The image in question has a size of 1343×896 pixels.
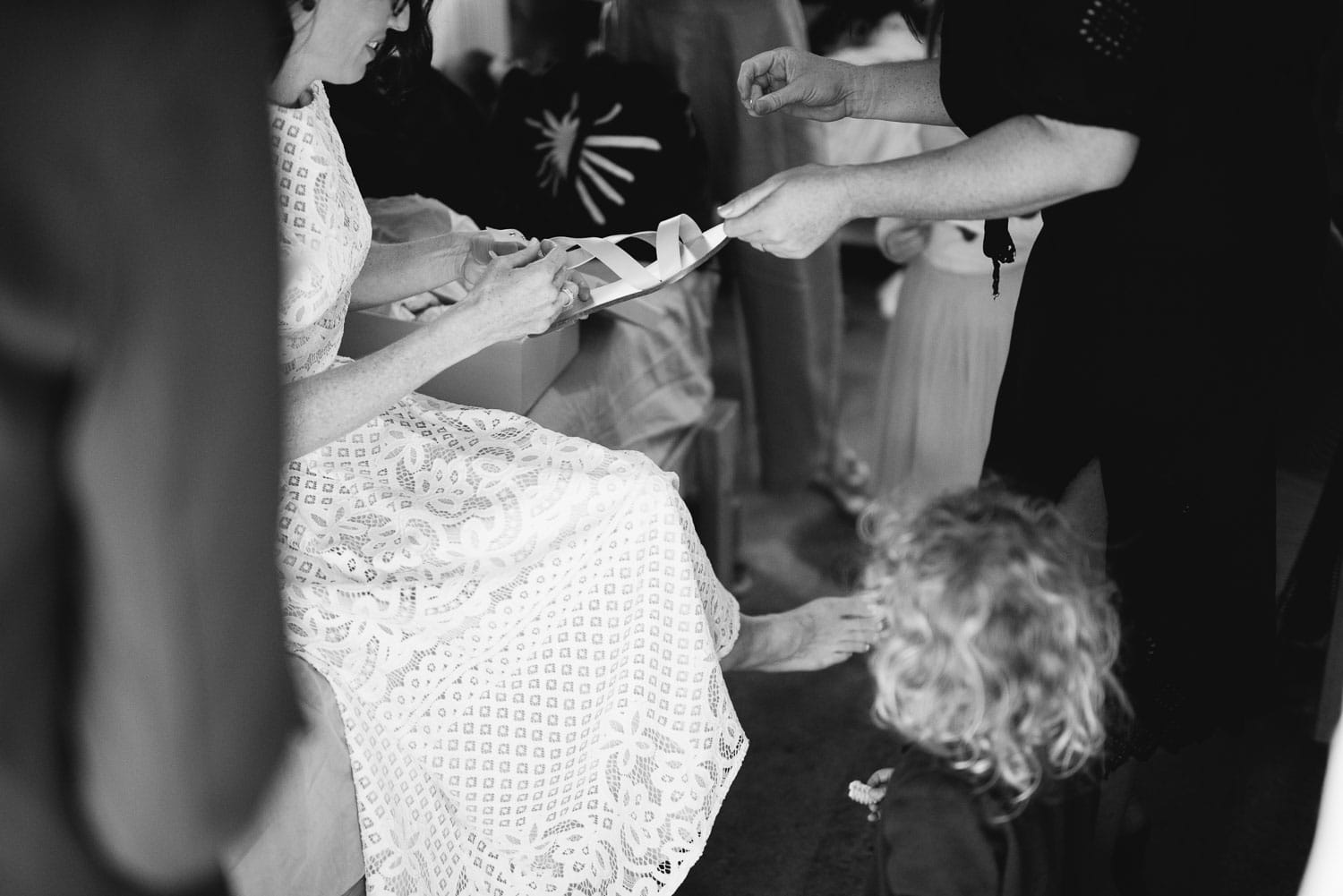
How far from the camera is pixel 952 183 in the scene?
1232mm

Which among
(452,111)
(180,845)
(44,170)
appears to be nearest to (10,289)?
(44,170)

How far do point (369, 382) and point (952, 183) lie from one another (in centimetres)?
65

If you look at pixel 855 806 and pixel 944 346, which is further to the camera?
pixel 944 346

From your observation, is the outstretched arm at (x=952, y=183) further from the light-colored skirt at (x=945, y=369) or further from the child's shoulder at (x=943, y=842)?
the light-colored skirt at (x=945, y=369)

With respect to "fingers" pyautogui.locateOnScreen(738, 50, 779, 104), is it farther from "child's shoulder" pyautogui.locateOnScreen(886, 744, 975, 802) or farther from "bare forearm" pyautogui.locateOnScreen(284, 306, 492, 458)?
"child's shoulder" pyautogui.locateOnScreen(886, 744, 975, 802)

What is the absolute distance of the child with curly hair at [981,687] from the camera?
1119mm

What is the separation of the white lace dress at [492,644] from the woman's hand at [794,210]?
0.35m

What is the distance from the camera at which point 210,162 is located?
69cm

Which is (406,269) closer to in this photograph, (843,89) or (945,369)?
(843,89)

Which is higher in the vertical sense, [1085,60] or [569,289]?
[1085,60]

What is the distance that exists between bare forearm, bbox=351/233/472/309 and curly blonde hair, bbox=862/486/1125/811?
824 millimetres

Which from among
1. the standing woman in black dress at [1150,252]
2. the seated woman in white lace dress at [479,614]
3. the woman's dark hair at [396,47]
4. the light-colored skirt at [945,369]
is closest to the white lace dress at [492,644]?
the seated woman in white lace dress at [479,614]

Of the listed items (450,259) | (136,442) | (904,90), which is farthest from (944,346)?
(136,442)

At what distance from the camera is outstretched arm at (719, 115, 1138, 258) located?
118 cm
